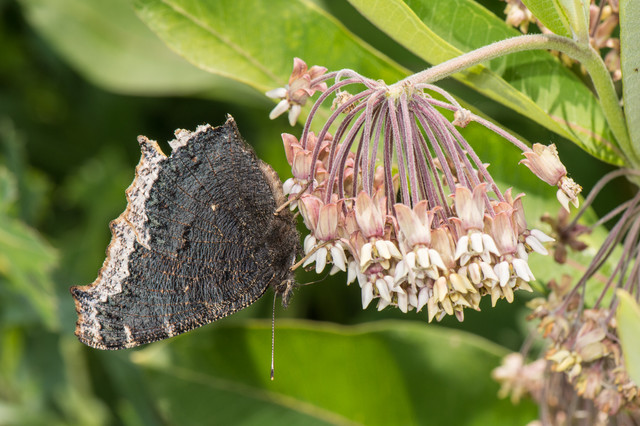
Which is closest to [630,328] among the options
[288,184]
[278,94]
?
[288,184]

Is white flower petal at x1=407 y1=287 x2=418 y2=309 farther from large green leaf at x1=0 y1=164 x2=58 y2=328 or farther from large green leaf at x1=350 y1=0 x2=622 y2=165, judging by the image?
large green leaf at x1=0 y1=164 x2=58 y2=328

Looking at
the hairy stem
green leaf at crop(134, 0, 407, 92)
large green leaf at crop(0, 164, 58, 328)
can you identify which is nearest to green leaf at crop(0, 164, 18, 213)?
large green leaf at crop(0, 164, 58, 328)

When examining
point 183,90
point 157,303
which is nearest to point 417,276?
point 157,303

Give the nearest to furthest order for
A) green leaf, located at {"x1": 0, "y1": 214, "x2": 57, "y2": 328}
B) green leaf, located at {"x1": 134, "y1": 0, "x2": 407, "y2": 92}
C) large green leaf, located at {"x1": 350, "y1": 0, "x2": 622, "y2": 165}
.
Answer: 1. large green leaf, located at {"x1": 350, "y1": 0, "x2": 622, "y2": 165}
2. green leaf, located at {"x1": 134, "y1": 0, "x2": 407, "y2": 92}
3. green leaf, located at {"x1": 0, "y1": 214, "x2": 57, "y2": 328}

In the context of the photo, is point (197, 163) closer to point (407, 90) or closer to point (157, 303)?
point (157, 303)

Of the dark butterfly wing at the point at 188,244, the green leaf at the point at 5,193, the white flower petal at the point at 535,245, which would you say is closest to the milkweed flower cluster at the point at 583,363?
the white flower petal at the point at 535,245

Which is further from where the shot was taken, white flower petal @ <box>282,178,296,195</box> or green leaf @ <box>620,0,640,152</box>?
white flower petal @ <box>282,178,296,195</box>

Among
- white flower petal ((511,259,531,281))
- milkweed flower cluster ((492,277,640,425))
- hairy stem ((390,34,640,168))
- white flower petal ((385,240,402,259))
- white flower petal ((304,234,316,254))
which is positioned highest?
hairy stem ((390,34,640,168))
